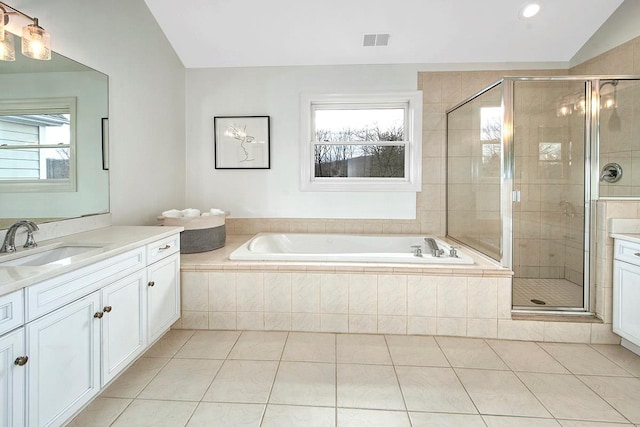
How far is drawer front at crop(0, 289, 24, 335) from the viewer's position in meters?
1.05

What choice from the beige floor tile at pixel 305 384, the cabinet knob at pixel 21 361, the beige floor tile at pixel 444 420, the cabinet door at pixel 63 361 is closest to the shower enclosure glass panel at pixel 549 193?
the beige floor tile at pixel 444 420

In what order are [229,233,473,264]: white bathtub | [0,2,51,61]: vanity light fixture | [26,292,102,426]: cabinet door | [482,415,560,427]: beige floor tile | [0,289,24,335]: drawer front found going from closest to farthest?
[0,289,24,335]: drawer front < [26,292,102,426]: cabinet door < [482,415,560,427]: beige floor tile < [0,2,51,61]: vanity light fixture < [229,233,473,264]: white bathtub

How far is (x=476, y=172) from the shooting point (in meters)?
2.80

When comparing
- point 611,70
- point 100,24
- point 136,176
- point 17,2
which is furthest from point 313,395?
point 611,70

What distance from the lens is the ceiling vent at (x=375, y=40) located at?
9.70 ft

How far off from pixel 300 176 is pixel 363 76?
1.18m

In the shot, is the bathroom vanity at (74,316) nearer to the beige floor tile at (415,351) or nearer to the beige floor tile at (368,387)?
the beige floor tile at (368,387)

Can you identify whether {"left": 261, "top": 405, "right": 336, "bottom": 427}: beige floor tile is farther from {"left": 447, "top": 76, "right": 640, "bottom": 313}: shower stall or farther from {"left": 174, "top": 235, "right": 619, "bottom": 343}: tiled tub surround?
{"left": 447, "top": 76, "right": 640, "bottom": 313}: shower stall

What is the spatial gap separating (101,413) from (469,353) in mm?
2051

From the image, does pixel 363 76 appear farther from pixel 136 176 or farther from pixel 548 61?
pixel 136 176

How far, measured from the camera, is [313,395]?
168 centimetres

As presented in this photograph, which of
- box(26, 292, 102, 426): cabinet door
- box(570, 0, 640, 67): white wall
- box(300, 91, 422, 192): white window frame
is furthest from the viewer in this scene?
box(300, 91, 422, 192): white window frame

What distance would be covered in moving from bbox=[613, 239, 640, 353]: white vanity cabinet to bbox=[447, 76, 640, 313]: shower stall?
176mm

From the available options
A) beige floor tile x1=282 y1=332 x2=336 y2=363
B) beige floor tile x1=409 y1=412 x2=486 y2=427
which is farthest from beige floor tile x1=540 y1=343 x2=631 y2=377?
beige floor tile x1=282 y1=332 x2=336 y2=363
